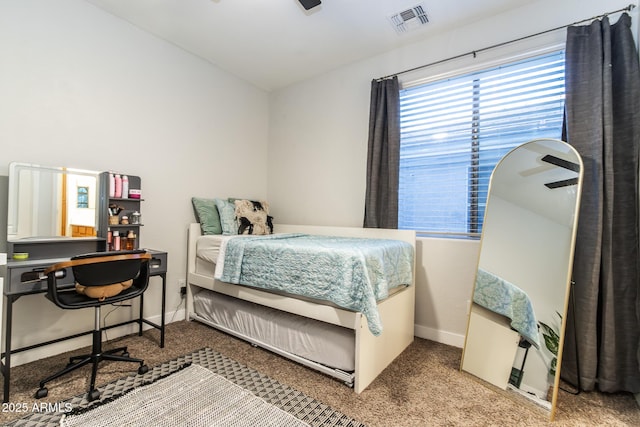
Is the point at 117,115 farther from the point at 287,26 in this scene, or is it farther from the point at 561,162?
the point at 561,162

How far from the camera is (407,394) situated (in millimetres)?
1783

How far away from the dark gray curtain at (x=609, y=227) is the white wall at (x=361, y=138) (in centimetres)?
41

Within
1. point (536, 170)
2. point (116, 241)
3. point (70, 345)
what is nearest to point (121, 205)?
point (116, 241)

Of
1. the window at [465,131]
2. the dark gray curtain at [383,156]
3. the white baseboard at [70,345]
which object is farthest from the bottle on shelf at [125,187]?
the window at [465,131]

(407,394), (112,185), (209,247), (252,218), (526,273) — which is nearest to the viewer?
(407,394)

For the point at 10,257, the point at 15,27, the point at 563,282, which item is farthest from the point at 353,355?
the point at 15,27

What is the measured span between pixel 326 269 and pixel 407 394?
34.5 inches

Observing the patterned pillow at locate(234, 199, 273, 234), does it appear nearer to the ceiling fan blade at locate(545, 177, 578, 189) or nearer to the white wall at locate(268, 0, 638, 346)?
the white wall at locate(268, 0, 638, 346)

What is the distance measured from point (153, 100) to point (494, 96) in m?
2.96

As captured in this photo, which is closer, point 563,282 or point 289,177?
point 563,282

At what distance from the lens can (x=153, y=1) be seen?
230cm

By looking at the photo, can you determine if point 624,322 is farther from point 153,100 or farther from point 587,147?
point 153,100

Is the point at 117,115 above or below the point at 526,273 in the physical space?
above

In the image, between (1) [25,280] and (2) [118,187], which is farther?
(2) [118,187]
